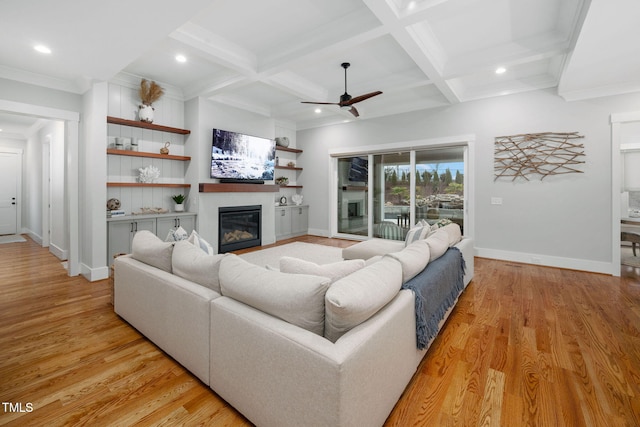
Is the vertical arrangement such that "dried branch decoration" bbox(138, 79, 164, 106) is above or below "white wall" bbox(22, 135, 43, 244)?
above

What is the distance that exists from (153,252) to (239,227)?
3502 millimetres

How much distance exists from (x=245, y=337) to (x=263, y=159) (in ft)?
16.1

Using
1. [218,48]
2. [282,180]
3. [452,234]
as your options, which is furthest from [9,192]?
[452,234]

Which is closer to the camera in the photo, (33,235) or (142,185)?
(142,185)

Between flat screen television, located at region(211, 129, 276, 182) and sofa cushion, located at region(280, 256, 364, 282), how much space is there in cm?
387

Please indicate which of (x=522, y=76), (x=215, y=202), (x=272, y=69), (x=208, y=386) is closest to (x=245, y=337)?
(x=208, y=386)

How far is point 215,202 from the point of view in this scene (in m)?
5.26

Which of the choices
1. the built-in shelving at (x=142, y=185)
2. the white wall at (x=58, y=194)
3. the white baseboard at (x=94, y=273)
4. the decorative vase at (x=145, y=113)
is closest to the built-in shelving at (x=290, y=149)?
the built-in shelving at (x=142, y=185)

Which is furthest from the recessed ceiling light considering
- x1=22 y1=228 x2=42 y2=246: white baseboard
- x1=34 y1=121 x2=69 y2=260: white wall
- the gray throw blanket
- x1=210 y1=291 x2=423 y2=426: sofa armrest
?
x1=22 y1=228 x2=42 y2=246: white baseboard

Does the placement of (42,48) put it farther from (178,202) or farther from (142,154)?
(178,202)

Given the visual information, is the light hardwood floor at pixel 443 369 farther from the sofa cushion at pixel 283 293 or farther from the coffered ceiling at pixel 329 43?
the coffered ceiling at pixel 329 43

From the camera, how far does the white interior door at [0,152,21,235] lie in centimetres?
693

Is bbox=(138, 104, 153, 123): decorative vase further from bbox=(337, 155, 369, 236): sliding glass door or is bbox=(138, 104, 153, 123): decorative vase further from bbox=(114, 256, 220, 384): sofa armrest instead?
bbox=(337, 155, 369, 236): sliding glass door

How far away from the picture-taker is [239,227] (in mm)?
5793
